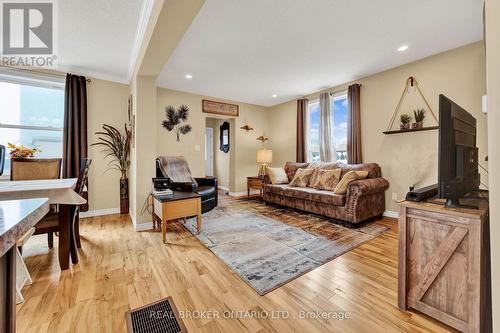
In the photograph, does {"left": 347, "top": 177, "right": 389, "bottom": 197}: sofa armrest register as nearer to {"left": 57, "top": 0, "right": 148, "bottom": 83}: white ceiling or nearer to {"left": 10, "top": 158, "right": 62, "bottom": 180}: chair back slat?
{"left": 57, "top": 0, "right": 148, "bottom": 83}: white ceiling

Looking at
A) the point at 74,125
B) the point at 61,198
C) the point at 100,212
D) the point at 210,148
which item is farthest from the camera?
the point at 210,148

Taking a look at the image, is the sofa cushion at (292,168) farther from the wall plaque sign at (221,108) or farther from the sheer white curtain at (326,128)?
the wall plaque sign at (221,108)

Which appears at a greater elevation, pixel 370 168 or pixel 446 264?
pixel 370 168

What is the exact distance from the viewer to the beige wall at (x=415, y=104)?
2.61 metres

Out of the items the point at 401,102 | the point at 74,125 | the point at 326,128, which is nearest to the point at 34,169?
the point at 74,125

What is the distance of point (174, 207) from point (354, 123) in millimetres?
3324

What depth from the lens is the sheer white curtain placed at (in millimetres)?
4203

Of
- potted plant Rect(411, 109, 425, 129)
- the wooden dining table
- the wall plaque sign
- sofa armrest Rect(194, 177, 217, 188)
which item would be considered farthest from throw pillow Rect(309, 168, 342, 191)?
the wooden dining table

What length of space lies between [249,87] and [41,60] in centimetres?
326

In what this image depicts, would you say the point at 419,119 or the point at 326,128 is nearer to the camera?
the point at 419,119

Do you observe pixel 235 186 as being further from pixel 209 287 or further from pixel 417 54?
pixel 417 54

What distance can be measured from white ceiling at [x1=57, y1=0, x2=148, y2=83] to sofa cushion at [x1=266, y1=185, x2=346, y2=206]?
10.2 ft

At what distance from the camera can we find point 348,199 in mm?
2932

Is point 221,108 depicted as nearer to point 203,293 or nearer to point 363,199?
point 363,199
